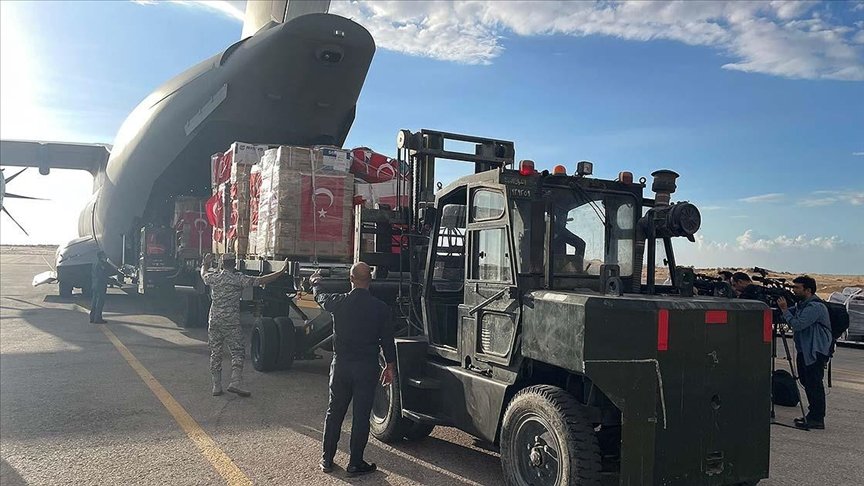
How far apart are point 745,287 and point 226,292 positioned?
6.89 m

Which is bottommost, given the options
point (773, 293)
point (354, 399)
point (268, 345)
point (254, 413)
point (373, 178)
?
point (254, 413)

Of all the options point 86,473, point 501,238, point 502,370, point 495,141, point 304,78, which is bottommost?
point 86,473

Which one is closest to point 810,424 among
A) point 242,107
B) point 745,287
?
point 745,287

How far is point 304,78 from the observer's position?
451 inches

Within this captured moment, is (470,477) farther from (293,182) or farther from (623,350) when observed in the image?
(293,182)

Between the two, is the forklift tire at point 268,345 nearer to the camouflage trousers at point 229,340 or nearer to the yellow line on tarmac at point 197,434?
the camouflage trousers at point 229,340

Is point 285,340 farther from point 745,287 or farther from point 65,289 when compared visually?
point 65,289

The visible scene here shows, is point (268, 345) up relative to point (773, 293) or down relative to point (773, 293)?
down

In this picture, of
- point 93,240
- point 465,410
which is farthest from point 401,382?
point 93,240

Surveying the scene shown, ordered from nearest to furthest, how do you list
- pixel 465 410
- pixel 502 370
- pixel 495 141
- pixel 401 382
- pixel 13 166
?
1. pixel 502 370
2. pixel 465 410
3. pixel 401 382
4. pixel 495 141
5. pixel 13 166

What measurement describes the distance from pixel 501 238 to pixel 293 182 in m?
4.25

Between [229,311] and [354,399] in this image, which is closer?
[354,399]

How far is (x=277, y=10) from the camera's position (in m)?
12.6

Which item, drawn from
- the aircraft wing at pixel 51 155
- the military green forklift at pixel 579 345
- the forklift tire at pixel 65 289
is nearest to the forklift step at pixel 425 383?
the military green forklift at pixel 579 345
